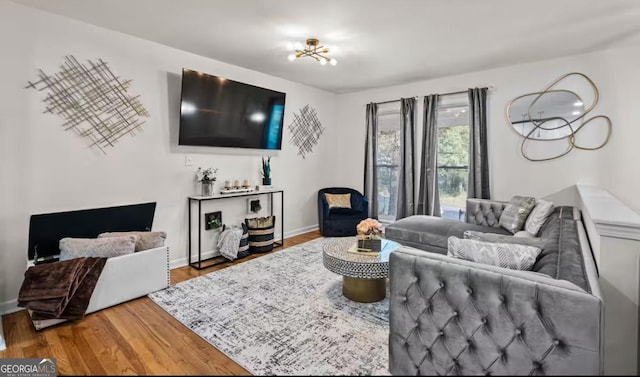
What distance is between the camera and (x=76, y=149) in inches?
115

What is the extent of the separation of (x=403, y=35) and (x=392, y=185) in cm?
278

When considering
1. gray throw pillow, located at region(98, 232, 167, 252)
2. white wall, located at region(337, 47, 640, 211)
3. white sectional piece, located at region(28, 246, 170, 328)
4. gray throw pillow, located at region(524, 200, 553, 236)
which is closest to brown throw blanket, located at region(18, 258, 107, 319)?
white sectional piece, located at region(28, 246, 170, 328)

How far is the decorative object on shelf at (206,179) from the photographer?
3.78m

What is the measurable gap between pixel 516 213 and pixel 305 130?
3391 millimetres

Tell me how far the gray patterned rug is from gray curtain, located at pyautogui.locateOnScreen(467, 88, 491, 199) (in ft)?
8.23

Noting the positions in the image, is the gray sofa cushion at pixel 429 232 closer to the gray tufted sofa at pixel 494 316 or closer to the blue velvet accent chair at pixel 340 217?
the blue velvet accent chair at pixel 340 217

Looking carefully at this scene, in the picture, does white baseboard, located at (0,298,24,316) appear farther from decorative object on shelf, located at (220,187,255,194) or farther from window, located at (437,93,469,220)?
window, located at (437,93,469,220)

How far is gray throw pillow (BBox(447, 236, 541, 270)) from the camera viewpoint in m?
1.65

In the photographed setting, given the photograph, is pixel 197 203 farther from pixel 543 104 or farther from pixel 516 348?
pixel 543 104

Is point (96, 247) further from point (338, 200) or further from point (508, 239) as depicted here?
point (338, 200)

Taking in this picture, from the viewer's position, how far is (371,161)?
550 cm

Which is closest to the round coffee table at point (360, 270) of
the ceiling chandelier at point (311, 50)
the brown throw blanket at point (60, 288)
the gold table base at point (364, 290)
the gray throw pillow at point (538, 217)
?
the gold table base at point (364, 290)

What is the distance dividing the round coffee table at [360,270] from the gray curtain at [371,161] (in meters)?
2.52

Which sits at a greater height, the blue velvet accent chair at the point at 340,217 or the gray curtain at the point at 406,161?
the gray curtain at the point at 406,161
